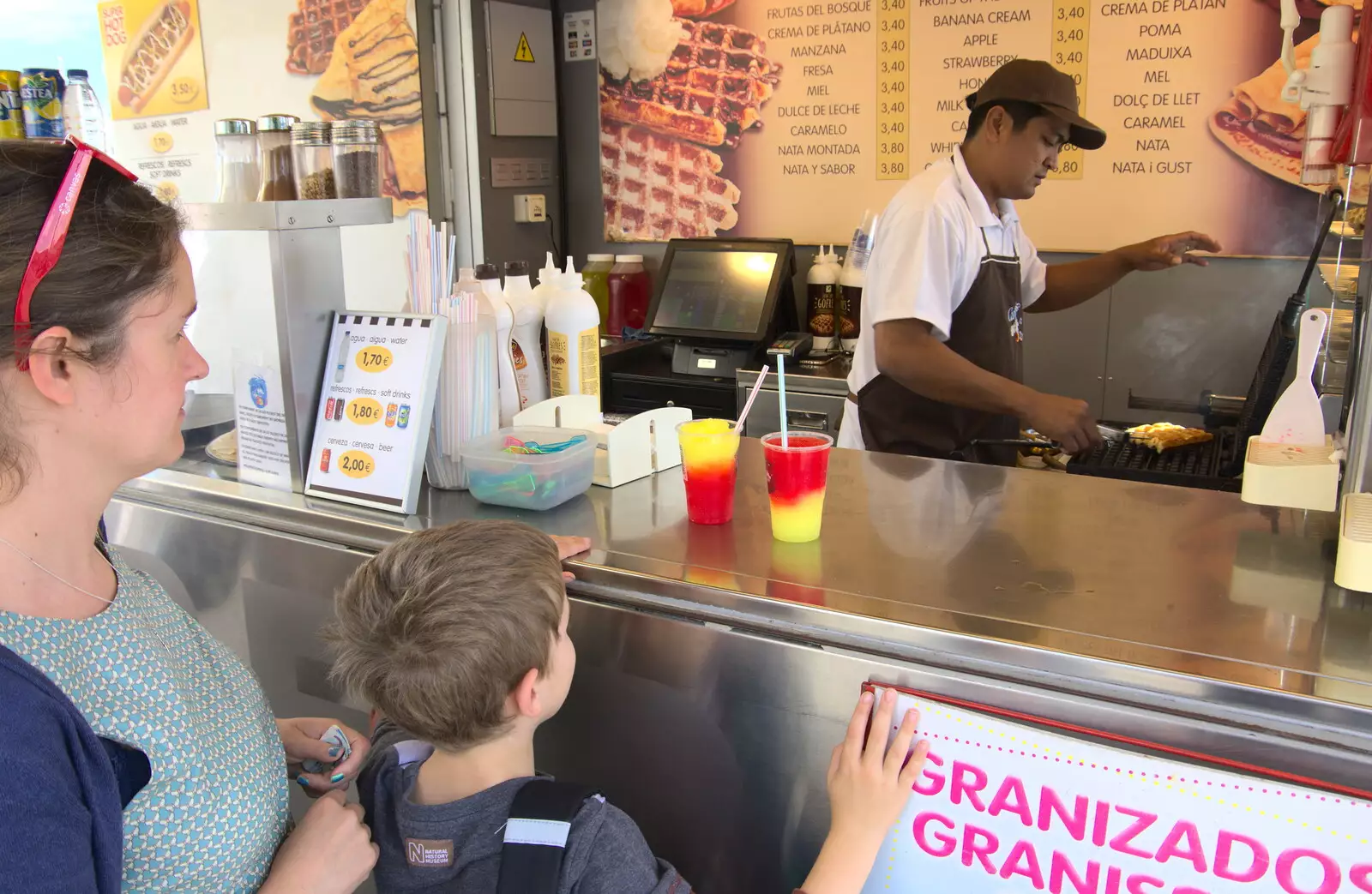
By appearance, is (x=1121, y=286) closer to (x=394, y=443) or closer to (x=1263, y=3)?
(x=1263, y=3)

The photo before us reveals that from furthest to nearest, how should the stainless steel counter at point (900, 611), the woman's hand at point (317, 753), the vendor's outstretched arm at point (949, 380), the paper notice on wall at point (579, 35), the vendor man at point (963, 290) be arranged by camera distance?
the paper notice on wall at point (579, 35) → the vendor man at point (963, 290) → the vendor's outstretched arm at point (949, 380) → the woman's hand at point (317, 753) → the stainless steel counter at point (900, 611)

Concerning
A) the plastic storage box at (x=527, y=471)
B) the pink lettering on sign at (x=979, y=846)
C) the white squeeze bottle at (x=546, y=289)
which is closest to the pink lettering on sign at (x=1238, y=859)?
the pink lettering on sign at (x=979, y=846)

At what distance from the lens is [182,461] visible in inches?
76.8

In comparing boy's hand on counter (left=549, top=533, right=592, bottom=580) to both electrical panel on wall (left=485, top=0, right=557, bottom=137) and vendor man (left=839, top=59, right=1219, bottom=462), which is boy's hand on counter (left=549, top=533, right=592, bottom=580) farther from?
electrical panel on wall (left=485, top=0, right=557, bottom=137)

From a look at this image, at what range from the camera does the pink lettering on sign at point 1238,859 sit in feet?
3.18

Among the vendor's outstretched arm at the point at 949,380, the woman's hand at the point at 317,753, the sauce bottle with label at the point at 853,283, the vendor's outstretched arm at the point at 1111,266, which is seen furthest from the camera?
the sauce bottle with label at the point at 853,283

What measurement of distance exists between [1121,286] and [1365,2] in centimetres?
184

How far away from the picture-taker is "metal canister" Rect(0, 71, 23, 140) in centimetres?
183

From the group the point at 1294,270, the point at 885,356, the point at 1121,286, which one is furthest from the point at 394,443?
the point at 1294,270

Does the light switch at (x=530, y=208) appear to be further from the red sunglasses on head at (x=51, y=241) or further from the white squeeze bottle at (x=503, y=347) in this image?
the red sunglasses on head at (x=51, y=241)

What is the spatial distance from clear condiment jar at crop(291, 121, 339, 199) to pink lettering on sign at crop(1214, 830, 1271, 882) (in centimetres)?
150

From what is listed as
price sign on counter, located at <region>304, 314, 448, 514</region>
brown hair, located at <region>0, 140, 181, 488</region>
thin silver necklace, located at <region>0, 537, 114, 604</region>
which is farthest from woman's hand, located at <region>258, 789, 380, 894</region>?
price sign on counter, located at <region>304, 314, 448, 514</region>

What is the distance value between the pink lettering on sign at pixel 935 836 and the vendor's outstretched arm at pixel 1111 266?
2.17 m

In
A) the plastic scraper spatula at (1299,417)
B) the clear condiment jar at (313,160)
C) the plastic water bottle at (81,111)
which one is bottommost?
the plastic scraper spatula at (1299,417)
